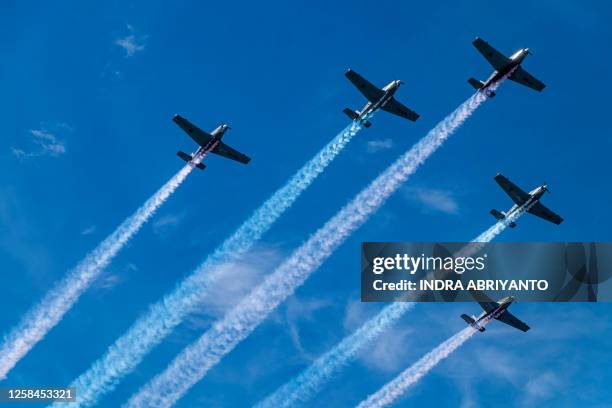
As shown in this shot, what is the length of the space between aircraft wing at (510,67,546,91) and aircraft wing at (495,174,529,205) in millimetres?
14655

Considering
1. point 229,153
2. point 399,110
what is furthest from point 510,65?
point 229,153

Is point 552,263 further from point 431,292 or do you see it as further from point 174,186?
point 174,186

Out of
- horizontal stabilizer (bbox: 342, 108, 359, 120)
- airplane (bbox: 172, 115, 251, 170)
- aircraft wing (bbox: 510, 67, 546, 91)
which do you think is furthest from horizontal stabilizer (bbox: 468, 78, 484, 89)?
airplane (bbox: 172, 115, 251, 170)

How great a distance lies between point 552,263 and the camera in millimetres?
104125

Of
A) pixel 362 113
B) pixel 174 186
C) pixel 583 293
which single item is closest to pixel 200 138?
pixel 174 186

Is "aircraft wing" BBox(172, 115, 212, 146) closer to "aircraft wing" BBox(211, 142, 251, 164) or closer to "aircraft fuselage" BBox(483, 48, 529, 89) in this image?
"aircraft wing" BBox(211, 142, 251, 164)

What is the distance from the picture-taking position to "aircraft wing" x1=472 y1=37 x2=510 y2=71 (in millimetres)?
123562

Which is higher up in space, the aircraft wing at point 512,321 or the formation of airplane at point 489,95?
the formation of airplane at point 489,95

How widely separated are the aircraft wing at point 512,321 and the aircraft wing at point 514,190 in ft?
55.2

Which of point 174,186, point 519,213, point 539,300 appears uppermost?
point 174,186

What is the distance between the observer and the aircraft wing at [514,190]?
442 feet

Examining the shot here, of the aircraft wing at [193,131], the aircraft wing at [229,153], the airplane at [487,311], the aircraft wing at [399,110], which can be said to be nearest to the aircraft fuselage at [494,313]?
the airplane at [487,311]

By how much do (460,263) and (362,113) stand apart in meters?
30.1

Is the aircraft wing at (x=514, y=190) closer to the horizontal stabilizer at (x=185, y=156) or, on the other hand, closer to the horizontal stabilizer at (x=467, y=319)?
the horizontal stabilizer at (x=467, y=319)
